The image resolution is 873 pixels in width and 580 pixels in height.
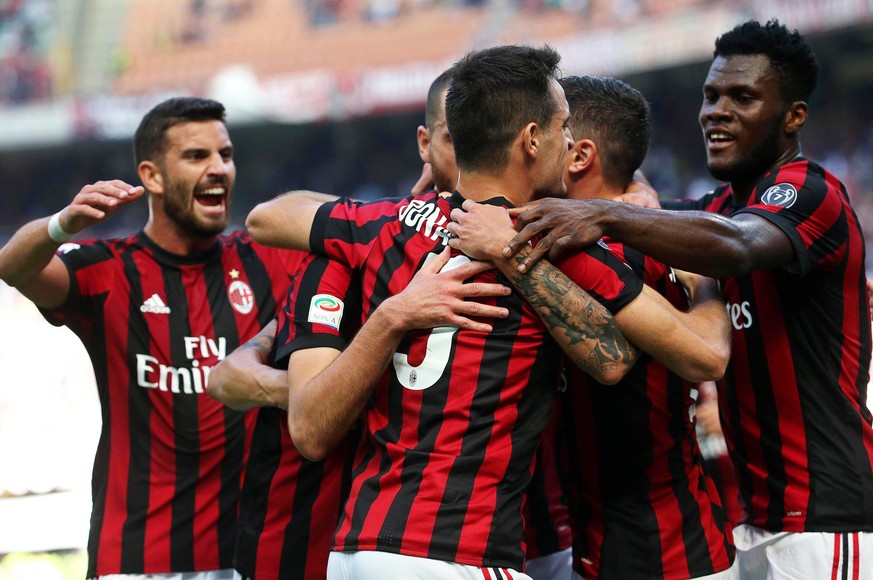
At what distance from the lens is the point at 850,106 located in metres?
18.2

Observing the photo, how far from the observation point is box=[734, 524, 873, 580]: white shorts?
11.0 feet

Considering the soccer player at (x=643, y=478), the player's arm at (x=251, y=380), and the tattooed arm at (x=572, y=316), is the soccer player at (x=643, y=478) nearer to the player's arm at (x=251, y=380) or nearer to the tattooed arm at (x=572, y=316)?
the tattooed arm at (x=572, y=316)

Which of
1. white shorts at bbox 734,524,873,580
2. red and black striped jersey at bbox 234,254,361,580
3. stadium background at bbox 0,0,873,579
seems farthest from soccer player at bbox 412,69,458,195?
stadium background at bbox 0,0,873,579

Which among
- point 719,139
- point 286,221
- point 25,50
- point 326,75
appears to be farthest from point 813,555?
point 25,50

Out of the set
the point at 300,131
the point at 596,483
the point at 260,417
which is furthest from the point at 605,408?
the point at 300,131

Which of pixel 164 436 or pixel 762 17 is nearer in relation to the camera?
pixel 164 436

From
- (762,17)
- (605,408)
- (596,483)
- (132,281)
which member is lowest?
(596,483)

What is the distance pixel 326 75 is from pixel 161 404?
18387 millimetres

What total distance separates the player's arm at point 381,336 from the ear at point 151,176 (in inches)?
88.2

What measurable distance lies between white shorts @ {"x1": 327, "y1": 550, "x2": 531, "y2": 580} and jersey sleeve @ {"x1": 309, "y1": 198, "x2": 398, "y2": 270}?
86 centimetres

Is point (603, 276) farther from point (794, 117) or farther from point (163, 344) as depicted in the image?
point (163, 344)

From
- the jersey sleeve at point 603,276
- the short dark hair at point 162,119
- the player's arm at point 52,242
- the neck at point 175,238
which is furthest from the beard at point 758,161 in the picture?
the short dark hair at point 162,119

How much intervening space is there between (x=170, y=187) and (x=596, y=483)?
2.48 meters

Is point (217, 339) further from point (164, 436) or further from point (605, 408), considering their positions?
point (605, 408)
